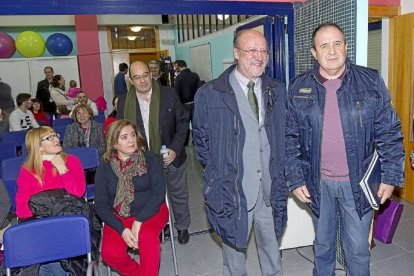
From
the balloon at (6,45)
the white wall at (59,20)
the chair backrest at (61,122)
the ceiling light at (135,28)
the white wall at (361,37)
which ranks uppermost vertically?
the white wall at (59,20)

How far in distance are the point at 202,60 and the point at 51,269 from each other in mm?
6681

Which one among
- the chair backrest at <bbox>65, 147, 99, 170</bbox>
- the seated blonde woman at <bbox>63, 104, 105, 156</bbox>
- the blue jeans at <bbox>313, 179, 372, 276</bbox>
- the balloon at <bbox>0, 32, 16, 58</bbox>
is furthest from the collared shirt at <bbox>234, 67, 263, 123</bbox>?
the balloon at <bbox>0, 32, 16, 58</bbox>

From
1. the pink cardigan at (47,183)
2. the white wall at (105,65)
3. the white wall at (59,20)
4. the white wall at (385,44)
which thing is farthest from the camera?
the white wall at (105,65)

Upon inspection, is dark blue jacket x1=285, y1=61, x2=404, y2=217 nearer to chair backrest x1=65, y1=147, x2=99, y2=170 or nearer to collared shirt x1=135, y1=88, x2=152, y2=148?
collared shirt x1=135, y1=88, x2=152, y2=148

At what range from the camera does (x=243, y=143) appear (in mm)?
1996

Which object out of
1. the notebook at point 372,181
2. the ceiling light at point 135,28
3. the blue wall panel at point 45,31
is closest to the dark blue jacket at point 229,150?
the notebook at point 372,181

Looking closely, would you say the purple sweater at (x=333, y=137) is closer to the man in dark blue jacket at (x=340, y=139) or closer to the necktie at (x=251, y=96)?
the man in dark blue jacket at (x=340, y=139)

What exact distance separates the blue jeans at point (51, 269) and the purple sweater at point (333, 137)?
156cm

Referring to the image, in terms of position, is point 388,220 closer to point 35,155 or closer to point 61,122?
point 35,155

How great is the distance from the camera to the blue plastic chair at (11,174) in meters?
2.88

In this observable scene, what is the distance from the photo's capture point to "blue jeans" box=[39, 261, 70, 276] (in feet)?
7.17

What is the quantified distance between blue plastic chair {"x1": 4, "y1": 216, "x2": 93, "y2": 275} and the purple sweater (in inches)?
49.3

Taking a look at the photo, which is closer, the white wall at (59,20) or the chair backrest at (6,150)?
the chair backrest at (6,150)

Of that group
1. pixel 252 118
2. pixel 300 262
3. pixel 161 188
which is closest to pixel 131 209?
pixel 161 188
